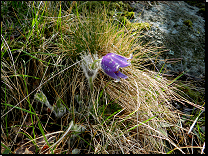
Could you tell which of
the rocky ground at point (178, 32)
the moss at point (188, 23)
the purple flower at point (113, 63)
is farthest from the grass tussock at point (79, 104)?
the moss at point (188, 23)

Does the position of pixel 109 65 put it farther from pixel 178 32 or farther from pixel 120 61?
pixel 178 32

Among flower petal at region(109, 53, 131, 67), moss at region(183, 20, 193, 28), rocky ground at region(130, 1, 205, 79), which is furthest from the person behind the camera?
moss at region(183, 20, 193, 28)

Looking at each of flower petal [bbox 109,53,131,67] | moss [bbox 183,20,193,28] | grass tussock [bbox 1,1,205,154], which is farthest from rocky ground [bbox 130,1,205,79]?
flower petal [bbox 109,53,131,67]

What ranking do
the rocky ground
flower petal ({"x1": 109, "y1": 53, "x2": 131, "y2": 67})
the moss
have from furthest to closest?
1. the moss
2. the rocky ground
3. flower petal ({"x1": 109, "y1": 53, "x2": 131, "y2": 67})

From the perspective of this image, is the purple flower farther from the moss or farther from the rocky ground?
the moss

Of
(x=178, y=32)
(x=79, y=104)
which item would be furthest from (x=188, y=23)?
(x=79, y=104)

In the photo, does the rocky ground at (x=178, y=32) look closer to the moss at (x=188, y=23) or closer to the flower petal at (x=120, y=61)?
the moss at (x=188, y=23)

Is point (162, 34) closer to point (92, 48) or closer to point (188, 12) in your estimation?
point (188, 12)

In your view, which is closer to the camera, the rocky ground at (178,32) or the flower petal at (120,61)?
the flower petal at (120,61)

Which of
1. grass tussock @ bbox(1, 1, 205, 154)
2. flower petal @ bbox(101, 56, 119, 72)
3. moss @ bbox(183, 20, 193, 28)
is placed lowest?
grass tussock @ bbox(1, 1, 205, 154)
